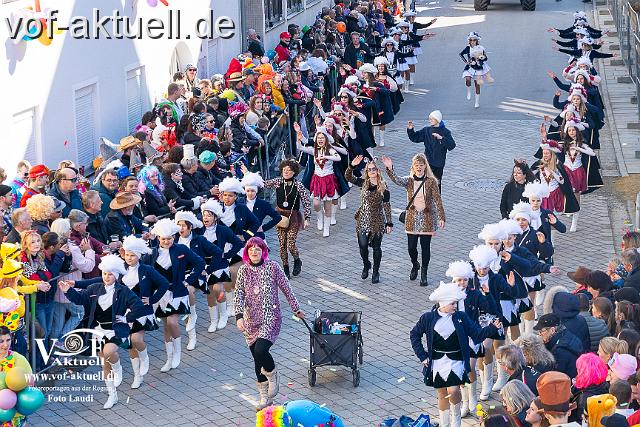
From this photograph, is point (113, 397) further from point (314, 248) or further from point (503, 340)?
point (314, 248)

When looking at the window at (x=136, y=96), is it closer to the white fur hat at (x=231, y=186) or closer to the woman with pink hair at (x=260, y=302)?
the white fur hat at (x=231, y=186)

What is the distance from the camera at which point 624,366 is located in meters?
12.0

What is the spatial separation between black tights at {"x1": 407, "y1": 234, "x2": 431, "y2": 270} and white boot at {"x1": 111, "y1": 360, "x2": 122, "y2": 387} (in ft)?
16.7

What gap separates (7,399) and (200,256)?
14.1 feet

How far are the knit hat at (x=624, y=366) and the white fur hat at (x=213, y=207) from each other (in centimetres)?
626

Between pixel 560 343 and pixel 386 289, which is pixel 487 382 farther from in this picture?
pixel 386 289

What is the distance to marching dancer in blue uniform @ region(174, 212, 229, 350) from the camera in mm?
16250

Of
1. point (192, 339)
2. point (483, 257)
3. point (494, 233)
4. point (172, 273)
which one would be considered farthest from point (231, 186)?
point (483, 257)

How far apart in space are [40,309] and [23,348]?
0.70 m

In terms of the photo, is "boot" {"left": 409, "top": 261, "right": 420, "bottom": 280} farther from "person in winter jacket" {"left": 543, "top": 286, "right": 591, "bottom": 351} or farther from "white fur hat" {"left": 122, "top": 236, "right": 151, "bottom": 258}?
"person in winter jacket" {"left": 543, "top": 286, "right": 591, "bottom": 351}

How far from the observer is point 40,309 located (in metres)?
14.9

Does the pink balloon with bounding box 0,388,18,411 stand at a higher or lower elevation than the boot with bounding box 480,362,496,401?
higher

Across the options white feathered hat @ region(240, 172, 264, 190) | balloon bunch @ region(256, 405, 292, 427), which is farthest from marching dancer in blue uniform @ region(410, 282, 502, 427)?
white feathered hat @ region(240, 172, 264, 190)

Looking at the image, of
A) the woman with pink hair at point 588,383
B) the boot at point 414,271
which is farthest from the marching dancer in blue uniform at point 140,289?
the woman with pink hair at point 588,383
